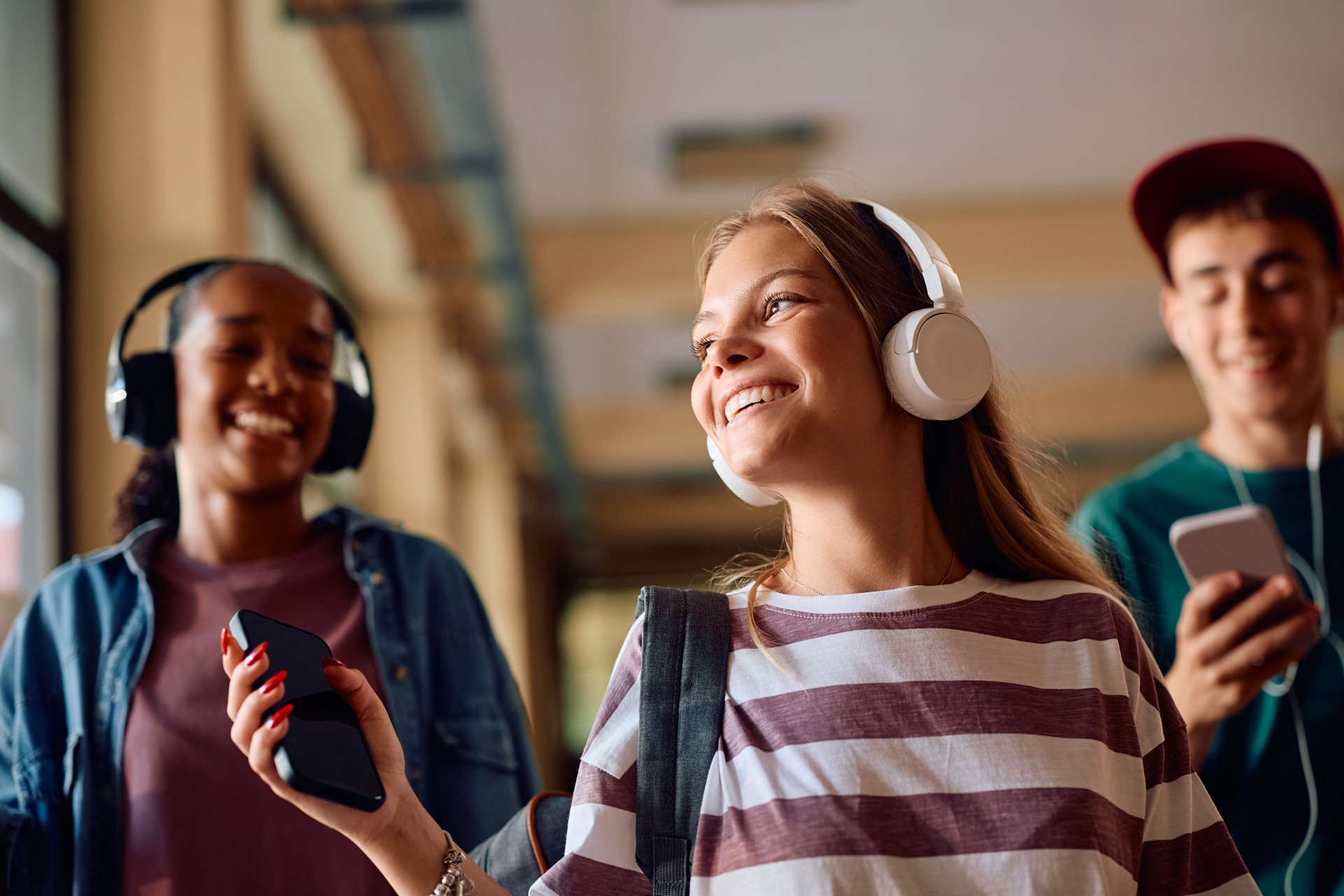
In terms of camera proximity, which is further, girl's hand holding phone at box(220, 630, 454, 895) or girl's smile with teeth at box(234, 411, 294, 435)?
girl's smile with teeth at box(234, 411, 294, 435)

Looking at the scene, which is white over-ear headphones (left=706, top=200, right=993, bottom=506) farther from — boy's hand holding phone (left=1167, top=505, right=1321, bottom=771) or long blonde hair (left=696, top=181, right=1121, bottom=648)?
boy's hand holding phone (left=1167, top=505, right=1321, bottom=771)

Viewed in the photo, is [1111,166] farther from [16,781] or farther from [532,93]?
[16,781]

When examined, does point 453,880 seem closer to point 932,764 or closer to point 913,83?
point 932,764

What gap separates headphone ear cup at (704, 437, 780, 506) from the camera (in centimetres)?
141

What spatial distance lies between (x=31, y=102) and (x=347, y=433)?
6.54 feet

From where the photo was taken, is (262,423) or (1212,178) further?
(1212,178)

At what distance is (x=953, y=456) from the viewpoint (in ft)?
4.87

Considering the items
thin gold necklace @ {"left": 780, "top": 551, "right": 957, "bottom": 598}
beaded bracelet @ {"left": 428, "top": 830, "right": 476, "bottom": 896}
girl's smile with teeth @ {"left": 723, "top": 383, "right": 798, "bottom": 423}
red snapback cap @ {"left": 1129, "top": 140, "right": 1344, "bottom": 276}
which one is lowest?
beaded bracelet @ {"left": 428, "top": 830, "right": 476, "bottom": 896}

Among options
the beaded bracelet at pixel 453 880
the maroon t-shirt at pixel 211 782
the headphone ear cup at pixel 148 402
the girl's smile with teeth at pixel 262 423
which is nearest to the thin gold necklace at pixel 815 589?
the beaded bracelet at pixel 453 880

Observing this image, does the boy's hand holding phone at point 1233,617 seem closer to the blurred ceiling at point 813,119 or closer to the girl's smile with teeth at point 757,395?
the girl's smile with teeth at point 757,395

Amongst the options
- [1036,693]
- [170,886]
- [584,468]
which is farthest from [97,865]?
[584,468]

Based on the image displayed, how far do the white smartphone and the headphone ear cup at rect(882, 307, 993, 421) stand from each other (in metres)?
0.55

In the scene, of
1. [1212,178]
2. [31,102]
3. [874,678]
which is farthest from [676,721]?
[31,102]

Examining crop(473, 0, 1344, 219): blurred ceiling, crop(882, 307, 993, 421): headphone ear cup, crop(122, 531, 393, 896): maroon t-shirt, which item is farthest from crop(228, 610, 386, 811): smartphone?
crop(473, 0, 1344, 219): blurred ceiling
